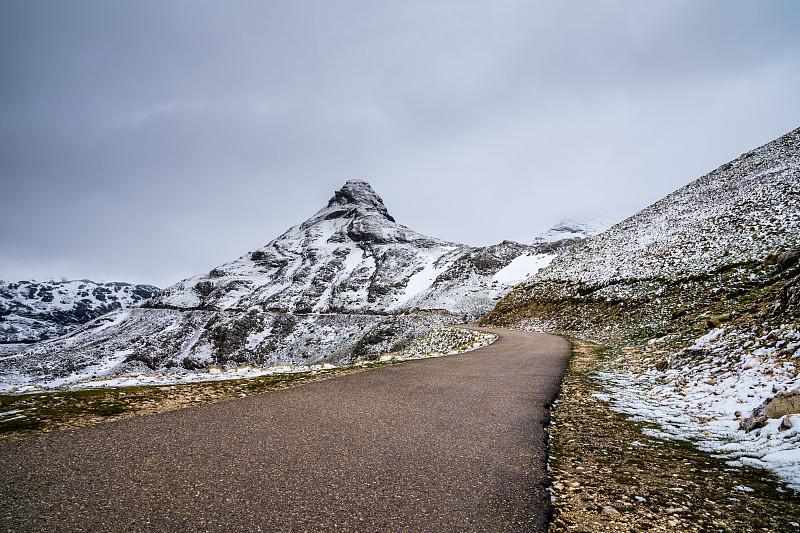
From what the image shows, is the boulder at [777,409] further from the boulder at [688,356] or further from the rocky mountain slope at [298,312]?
the rocky mountain slope at [298,312]

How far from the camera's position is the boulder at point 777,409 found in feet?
18.7

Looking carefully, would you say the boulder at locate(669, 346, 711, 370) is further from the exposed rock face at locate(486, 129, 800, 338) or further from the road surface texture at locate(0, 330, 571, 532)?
the exposed rock face at locate(486, 129, 800, 338)

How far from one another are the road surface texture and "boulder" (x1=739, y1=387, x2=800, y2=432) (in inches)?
140

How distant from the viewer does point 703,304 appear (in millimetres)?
20703

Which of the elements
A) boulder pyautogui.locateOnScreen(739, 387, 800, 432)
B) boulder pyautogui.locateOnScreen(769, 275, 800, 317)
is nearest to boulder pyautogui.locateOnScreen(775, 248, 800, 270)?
boulder pyautogui.locateOnScreen(769, 275, 800, 317)

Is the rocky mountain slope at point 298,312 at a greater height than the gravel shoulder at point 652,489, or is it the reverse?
the rocky mountain slope at point 298,312

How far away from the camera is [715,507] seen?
3.89 metres

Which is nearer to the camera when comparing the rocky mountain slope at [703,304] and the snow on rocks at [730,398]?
the snow on rocks at [730,398]

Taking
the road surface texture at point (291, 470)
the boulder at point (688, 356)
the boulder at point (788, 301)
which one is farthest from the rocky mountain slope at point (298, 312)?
the road surface texture at point (291, 470)

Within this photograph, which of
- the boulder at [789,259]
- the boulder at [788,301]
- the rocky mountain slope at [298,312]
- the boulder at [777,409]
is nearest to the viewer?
the boulder at [777,409]

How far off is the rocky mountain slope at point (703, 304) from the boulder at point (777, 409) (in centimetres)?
8

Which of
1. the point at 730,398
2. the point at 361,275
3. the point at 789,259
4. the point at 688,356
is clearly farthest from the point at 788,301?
the point at 361,275

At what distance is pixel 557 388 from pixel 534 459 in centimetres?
585

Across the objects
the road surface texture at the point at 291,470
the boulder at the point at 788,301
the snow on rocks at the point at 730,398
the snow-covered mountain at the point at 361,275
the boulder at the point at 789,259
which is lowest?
the snow on rocks at the point at 730,398
